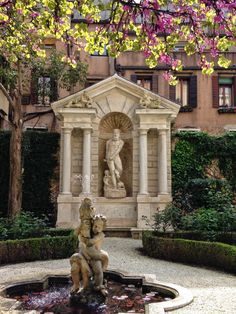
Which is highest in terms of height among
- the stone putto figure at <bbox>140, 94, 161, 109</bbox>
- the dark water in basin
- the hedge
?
the stone putto figure at <bbox>140, 94, 161, 109</bbox>

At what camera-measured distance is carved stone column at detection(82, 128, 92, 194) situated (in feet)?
50.6

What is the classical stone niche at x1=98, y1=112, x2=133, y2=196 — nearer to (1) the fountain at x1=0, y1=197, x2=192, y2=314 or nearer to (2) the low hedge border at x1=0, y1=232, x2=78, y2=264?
(2) the low hedge border at x1=0, y1=232, x2=78, y2=264

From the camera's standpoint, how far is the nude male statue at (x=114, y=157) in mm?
15930

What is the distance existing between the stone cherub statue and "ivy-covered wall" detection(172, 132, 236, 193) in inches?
446

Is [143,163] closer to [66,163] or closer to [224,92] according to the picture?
[66,163]

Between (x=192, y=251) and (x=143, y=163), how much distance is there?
6.04 m

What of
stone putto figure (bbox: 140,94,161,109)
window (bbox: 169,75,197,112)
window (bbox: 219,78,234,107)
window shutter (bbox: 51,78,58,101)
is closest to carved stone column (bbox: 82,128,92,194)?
stone putto figure (bbox: 140,94,161,109)

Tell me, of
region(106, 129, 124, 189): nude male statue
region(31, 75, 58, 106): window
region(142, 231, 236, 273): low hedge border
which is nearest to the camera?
region(142, 231, 236, 273): low hedge border

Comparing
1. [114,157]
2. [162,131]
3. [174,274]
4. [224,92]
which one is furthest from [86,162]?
[224,92]

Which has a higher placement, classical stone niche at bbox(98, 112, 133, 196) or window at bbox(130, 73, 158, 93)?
window at bbox(130, 73, 158, 93)

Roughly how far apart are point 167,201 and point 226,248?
601 cm

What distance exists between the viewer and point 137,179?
626 inches

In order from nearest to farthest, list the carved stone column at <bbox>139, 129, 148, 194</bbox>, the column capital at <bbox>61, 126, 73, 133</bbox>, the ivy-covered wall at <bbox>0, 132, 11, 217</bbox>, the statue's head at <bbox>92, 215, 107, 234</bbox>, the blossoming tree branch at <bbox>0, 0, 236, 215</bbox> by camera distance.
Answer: the blossoming tree branch at <bbox>0, 0, 236, 215</bbox> < the statue's head at <bbox>92, 215, 107, 234</bbox> < the carved stone column at <bbox>139, 129, 148, 194</bbox> < the column capital at <bbox>61, 126, 73, 133</bbox> < the ivy-covered wall at <bbox>0, 132, 11, 217</bbox>

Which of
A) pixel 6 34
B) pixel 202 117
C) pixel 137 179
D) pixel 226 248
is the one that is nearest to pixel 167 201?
pixel 137 179
